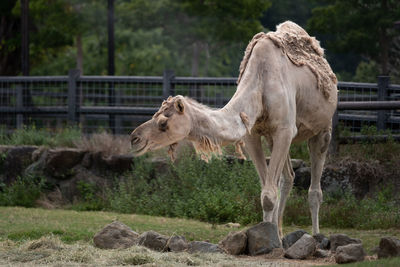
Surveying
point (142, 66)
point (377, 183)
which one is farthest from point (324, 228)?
point (142, 66)

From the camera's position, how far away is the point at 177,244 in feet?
29.5

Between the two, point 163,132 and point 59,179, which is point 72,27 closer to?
point 59,179

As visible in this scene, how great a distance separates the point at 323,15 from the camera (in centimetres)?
2700

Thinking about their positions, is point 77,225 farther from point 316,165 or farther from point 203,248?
point 316,165

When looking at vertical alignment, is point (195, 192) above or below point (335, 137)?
below

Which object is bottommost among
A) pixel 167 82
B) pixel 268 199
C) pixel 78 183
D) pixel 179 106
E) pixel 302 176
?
pixel 78 183

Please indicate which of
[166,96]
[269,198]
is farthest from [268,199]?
[166,96]

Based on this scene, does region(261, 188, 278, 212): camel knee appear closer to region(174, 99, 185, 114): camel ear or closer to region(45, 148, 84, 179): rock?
region(174, 99, 185, 114): camel ear

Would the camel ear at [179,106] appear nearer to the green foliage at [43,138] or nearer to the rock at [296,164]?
the rock at [296,164]

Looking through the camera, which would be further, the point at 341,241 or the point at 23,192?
the point at 23,192

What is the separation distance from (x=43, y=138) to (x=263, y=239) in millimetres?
8157

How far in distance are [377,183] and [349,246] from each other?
5.01 metres

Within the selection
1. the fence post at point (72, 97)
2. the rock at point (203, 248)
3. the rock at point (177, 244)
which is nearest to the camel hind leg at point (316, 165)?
the rock at point (203, 248)

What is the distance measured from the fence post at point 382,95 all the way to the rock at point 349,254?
6.37 metres
